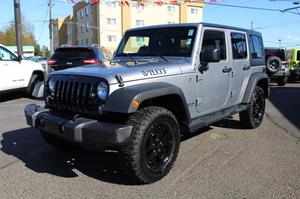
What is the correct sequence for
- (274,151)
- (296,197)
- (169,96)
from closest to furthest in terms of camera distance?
1. (296,197)
2. (169,96)
3. (274,151)

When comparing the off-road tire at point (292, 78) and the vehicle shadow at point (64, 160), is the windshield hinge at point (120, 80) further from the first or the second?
the off-road tire at point (292, 78)

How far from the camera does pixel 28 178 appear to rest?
199 inches

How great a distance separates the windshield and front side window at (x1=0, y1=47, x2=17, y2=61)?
19.4ft

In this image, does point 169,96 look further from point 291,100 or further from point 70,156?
point 291,100

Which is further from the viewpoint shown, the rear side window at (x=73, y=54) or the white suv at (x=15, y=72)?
the rear side window at (x=73, y=54)

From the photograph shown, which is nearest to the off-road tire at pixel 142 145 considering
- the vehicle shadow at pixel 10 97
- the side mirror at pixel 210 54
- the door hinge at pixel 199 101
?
the door hinge at pixel 199 101

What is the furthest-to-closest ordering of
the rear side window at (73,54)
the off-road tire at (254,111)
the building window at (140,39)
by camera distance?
1. the rear side window at (73,54)
2. the off-road tire at (254,111)
3. the building window at (140,39)

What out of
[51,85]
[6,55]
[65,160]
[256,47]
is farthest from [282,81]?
[51,85]

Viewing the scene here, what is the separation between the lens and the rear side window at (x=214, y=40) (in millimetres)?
6098

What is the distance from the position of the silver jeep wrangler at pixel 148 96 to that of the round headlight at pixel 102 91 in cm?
1

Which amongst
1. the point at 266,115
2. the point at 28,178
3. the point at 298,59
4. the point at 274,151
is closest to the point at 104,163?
the point at 28,178

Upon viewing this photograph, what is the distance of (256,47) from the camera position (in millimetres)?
8062

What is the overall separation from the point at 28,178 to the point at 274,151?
11.7 ft

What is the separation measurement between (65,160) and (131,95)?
1.92 m
